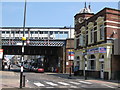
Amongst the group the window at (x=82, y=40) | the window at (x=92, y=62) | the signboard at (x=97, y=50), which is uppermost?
the window at (x=82, y=40)

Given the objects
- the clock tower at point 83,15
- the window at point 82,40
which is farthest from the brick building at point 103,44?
the clock tower at point 83,15

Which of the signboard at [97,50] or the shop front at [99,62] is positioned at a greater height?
the signboard at [97,50]

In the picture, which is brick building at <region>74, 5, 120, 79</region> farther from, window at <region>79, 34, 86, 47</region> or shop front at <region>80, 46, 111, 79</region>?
window at <region>79, 34, 86, 47</region>

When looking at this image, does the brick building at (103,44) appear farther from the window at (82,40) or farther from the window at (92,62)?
the window at (82,40)

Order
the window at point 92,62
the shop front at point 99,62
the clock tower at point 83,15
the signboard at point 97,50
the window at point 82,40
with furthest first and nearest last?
the clock tower at point 83,15, the window at point 82,40, the window at point 92,62, the signboard at point 97,50, the shop front at point 99,62

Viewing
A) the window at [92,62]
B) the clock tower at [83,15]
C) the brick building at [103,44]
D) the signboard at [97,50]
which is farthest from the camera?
the clock tower at [83,15]

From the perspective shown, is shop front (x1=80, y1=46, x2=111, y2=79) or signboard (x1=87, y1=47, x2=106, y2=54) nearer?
shop front (x1=80, y1=46, x2=111, y2=79)

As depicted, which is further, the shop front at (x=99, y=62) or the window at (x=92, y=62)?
the window at (x=92, y=62)

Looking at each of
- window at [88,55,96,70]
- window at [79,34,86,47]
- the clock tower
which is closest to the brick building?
window at [88,55,96,70]

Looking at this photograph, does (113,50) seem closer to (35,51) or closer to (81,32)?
(81,32)

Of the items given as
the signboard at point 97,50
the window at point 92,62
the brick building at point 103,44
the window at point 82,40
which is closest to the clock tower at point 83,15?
the window at point 82,40

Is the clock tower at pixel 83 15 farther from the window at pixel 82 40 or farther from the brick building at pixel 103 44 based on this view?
the brick building at pixel 103 44

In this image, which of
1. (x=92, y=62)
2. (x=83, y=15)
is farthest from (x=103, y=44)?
(x=83, y=15)

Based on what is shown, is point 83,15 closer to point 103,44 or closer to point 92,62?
point 92,62
